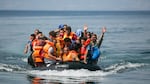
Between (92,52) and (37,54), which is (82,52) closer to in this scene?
(92,52)

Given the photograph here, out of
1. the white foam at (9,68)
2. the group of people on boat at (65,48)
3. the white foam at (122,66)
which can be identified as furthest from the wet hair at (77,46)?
the white foam at (9,68)

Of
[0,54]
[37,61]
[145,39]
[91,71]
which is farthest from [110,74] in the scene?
[145,39]

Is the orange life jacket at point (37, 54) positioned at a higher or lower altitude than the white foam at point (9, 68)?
higher

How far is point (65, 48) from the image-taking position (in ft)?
46.5

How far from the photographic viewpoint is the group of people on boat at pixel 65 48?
14.1m

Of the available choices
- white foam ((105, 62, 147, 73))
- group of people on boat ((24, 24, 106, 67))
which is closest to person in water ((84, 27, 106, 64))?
group of people on boat ((24, 24, 106, 67))

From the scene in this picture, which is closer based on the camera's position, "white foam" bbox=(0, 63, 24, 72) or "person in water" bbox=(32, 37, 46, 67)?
"person in water" bbox=(32, 37, 46, 67)

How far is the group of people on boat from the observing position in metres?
14.1

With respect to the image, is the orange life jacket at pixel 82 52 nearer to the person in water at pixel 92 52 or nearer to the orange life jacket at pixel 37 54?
the person in water at pixel 92 52

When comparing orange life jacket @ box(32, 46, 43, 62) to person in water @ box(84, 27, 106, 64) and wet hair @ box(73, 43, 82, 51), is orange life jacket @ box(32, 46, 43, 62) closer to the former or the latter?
wet hair @ box(73, 43, 82, 51)

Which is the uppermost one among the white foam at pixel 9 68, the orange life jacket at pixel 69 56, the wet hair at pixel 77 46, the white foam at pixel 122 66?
the wet hair at pixel 77 46

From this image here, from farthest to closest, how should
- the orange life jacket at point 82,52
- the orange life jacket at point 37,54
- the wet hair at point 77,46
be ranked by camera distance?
the orange life jacket at point 37,54, the orange life jacket at point 82,52, the wet hair at point 77,46

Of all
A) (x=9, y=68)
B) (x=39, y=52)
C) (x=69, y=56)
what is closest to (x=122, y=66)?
(x=69, y=56)

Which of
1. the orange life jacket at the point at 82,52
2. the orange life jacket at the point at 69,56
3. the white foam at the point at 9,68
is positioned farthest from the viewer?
the white foam at the point at 9,68
